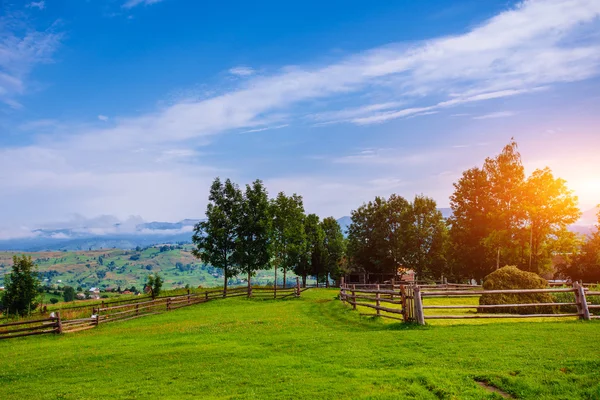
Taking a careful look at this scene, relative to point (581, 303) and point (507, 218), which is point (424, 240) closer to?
point (507, 218)

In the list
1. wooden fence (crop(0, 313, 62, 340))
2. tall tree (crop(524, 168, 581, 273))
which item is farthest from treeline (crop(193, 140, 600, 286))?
wooden fence (crop(0, 313, 62, 340))

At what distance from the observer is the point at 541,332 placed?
1530 cm

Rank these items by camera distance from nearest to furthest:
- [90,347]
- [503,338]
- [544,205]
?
[503,338], [90,347], [544,205]

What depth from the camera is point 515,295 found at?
22641 millimetres

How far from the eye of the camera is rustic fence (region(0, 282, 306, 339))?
2962 centimetres

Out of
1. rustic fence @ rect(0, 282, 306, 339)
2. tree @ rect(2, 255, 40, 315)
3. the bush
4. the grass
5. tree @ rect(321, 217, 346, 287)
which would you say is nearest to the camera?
the grass

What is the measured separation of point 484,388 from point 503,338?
5.65m

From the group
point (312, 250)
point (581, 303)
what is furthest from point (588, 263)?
point (581, 303)

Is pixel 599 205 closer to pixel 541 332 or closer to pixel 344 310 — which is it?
pixel 344 310

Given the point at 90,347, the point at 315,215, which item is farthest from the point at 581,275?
the point at 90,347

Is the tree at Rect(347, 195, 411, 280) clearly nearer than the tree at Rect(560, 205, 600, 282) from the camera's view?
No

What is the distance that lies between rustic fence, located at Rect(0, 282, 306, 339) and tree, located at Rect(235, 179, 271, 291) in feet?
12.3

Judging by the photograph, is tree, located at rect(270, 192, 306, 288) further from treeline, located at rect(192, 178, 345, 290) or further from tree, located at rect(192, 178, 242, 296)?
tree, located at rect(192, 178, 242, 296)

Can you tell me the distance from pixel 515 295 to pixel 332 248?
58.9 metres
